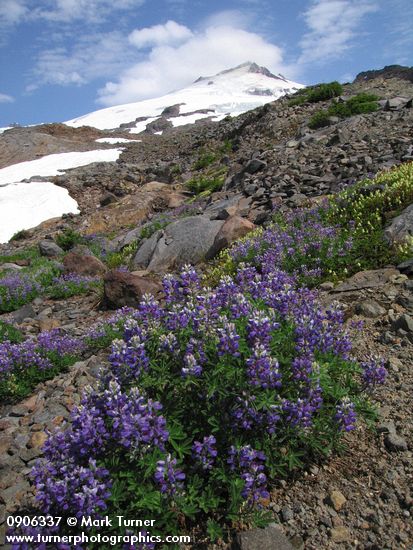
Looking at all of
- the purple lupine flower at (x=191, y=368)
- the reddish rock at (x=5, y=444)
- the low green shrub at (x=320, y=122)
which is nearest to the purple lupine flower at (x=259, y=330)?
the purple lupine flower at (x=191, y=368)

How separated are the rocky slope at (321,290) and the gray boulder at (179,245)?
37 mm

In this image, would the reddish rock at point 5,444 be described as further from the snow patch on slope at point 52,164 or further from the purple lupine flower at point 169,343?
the snow patch on slope at point 52,164

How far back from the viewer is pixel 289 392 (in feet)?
10.9

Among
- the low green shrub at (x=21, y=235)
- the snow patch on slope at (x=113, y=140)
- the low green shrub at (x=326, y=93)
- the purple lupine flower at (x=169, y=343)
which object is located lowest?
the low green shrub at (x=21, y=235)

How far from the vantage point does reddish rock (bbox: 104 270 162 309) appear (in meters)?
8.20

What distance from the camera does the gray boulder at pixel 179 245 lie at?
1044 cm

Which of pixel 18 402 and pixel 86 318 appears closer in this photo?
pixel 18 402

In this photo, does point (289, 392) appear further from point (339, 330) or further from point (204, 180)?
point (204, 180)

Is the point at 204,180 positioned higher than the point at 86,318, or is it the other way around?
the point at 204,180

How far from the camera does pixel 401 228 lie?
6957mm

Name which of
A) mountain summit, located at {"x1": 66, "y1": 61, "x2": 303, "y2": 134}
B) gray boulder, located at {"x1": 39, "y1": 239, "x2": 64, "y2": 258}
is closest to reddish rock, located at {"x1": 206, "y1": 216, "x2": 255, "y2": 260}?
gray boulder, located at {"x1": 39, "y1": 239, "x2": 64, "y2": 258}

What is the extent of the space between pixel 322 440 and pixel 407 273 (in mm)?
→ 3722

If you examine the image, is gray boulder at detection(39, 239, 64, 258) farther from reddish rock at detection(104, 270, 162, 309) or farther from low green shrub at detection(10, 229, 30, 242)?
reddish rock at detection(104, 270, 162, 309)

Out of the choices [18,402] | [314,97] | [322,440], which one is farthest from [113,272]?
[314,97]
